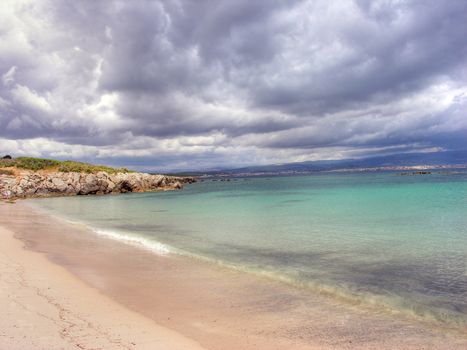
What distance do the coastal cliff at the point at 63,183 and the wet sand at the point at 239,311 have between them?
80562 mm

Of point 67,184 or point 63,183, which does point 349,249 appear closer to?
point 67,184

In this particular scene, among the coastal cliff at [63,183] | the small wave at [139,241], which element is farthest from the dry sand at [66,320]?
the coastal cliff at [63,183]

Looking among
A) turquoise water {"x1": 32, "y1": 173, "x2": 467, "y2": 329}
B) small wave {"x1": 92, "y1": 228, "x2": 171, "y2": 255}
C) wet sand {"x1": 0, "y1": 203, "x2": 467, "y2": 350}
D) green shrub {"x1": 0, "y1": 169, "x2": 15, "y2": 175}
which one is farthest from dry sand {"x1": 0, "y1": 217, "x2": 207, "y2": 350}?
green shrub {"x1": 0, "y1": 169, "x2": 15, "y2": 175}

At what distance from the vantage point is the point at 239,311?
36.4 ft

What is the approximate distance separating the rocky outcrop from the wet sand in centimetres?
8088

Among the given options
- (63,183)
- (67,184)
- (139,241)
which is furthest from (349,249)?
(63,183)

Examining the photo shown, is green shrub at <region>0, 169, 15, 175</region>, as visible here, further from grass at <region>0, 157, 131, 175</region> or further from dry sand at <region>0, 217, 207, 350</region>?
dry sand at <region>0, 217, 207, 350</region>

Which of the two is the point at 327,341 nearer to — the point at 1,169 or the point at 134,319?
the point at 134,319

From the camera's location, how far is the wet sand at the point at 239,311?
8.93 meters

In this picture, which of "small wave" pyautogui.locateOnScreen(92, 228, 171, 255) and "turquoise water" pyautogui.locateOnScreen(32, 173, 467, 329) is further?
"small wave" pyautogui.locateOnScreen(92, 228, 171, 255)

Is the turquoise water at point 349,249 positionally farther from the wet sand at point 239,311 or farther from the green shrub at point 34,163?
the green shrub at point 34,163

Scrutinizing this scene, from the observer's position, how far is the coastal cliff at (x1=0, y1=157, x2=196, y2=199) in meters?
87.9

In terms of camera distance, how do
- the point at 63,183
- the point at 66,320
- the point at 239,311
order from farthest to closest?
1. the point at 63,183
2. the point at 239,311
3. the point at 66,320

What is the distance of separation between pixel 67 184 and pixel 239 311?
93311 millimetres
